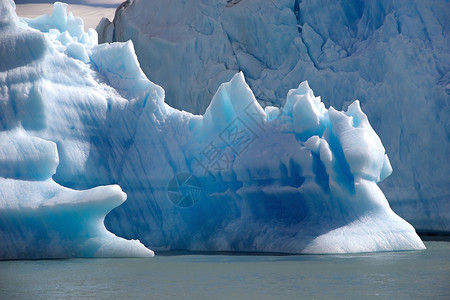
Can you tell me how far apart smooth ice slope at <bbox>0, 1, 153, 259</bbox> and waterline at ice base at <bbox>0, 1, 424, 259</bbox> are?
18 mm

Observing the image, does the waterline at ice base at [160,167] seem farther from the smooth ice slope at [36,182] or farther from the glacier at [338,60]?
the glacier at [338,60]

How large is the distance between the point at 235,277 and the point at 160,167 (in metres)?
4.39

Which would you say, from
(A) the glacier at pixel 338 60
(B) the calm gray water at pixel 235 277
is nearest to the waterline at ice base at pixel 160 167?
(B) the calm gray water at pixel 235 277

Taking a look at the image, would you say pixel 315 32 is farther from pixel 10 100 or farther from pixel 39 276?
pixel 39 276

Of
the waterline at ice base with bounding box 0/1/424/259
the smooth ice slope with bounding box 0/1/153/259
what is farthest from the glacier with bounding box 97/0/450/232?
the smooth ice slope with bounding box 0/1/153/259

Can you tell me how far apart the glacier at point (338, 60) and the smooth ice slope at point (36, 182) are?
20.3 feet

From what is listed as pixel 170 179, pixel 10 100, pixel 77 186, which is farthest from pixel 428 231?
pixel 10 100

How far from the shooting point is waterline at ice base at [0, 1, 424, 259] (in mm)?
10258

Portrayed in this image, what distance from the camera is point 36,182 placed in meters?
10.3

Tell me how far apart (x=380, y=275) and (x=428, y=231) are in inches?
287

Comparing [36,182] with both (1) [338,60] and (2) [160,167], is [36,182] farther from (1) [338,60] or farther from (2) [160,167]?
(1) [338,60]

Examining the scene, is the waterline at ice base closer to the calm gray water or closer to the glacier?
the calm gray water

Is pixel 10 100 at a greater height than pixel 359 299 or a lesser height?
greater

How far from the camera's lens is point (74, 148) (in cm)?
1151
